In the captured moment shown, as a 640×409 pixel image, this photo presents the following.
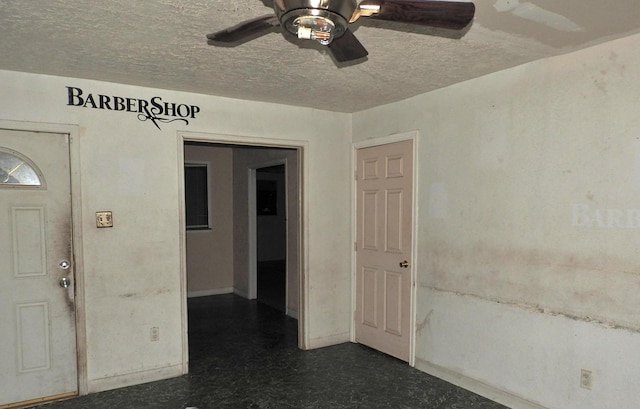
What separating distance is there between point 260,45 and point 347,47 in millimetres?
843

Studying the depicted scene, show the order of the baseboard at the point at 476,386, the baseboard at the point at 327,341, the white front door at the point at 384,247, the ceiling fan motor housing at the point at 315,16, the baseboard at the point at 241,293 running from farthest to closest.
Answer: the baseboard at the point at 241,293
the baseboard at the point at 327,341
the white front door at the point at 384,247
the baseboard at the point at 476,386
the ceiling fan motor housing at the point at 315,16

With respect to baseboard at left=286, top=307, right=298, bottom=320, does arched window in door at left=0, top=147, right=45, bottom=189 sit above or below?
above

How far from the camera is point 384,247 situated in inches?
160

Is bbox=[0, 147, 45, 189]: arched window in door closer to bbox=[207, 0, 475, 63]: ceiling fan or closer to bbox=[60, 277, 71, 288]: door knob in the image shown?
bbox=[60, 277, 71, 288]: door knob

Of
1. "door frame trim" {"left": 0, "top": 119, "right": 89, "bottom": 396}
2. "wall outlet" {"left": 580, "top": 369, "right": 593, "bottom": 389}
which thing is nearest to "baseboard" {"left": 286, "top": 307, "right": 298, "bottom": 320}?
Answer: "door frame trim" {"left": 0, "top": 119, "right": 89, "bottom": 396}

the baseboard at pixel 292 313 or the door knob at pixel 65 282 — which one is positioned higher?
the door knob at pixel 65 282

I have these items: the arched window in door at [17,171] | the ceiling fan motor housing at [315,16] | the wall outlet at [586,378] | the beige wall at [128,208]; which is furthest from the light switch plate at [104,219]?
the wall outlet at [586,378]

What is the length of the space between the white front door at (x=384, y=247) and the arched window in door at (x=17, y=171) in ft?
9.60

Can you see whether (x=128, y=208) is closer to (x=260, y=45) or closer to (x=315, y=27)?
(x=260, y=45)

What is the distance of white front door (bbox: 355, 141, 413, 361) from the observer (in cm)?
Answer: 382

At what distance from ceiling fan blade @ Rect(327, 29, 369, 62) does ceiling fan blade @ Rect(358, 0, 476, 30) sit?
0.64ft

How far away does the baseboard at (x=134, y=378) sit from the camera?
324 cm

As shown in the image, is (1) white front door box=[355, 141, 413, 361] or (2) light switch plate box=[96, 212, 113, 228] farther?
(1) white front door box=[355, 141, 413, 361]

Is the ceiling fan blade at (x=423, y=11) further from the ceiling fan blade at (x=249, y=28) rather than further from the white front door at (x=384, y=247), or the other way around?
the white front door at (x=384, y=247)
